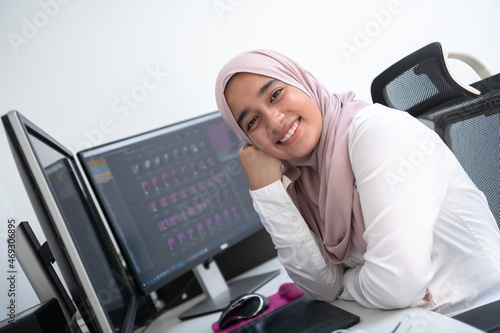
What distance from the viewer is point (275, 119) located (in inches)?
38.6

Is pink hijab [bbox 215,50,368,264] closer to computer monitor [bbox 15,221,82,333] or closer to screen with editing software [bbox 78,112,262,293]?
screen with editing software [bbox 78,112,262,293]

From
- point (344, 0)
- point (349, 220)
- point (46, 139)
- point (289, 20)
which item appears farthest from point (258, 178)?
point (344, 0)

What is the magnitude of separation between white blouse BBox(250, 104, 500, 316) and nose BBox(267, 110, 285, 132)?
18cm

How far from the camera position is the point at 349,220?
89 cm

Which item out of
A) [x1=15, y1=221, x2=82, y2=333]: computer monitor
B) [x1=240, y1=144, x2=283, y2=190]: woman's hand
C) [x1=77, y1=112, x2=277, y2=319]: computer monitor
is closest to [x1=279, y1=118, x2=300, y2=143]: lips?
[x1=240, y1=144, x2=283, y2=190]: woman's hand

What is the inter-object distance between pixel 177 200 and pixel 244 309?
45 cm

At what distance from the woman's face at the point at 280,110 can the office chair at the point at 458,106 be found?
288 mm

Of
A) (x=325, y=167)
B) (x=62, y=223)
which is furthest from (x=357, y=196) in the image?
(x=62, y=223)

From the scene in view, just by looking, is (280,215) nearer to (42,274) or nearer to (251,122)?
(251,122)

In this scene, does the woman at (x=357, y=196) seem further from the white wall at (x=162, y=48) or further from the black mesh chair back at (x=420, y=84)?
the white wall at (x=162, y=48)

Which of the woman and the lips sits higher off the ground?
the lips

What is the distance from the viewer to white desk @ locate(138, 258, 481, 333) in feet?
1.95

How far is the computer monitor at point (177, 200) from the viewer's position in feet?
3.92

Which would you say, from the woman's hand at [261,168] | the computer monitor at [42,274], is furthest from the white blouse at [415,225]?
the computer monitor at [42,274]
